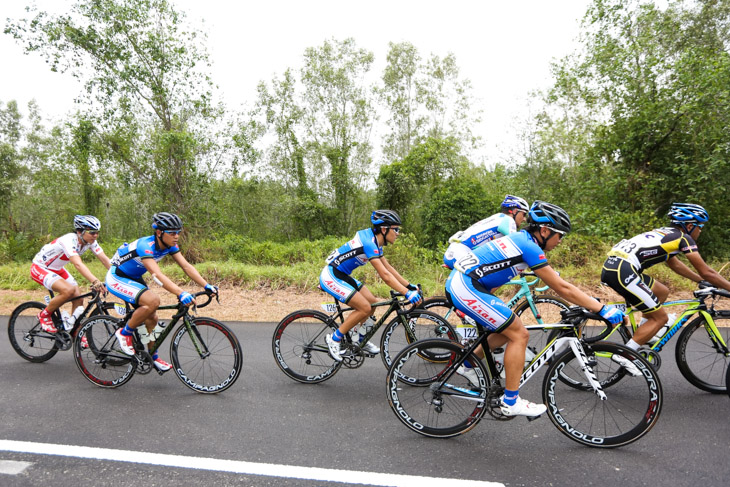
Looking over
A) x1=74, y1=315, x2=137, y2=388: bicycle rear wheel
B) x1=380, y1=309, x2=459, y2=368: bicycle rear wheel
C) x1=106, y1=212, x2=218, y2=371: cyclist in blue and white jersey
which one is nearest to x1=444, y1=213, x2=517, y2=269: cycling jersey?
x1=380, y1=309, x2=459, y2=368: bicycle rear wheel

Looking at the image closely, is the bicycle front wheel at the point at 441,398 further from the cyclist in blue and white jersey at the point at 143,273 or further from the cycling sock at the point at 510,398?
the cyclist in blue and white jersey at the point at 143,273

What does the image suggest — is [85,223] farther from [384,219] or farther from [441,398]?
[441,398]

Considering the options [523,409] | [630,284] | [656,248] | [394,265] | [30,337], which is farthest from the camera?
[394,265]

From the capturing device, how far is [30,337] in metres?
5.60

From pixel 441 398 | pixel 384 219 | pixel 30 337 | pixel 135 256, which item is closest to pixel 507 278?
pixel 441 398

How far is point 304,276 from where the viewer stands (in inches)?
442

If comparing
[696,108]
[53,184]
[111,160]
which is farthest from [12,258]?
[696,108]

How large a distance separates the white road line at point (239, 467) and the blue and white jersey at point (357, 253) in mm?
2353

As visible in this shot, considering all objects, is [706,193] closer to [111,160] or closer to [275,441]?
[275,441]

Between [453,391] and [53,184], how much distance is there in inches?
788

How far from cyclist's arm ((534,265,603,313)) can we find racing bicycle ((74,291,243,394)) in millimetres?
3120

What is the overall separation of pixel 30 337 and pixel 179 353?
2667mm

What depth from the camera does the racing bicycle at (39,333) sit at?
216 inches

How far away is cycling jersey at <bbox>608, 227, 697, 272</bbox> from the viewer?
4.48 m
